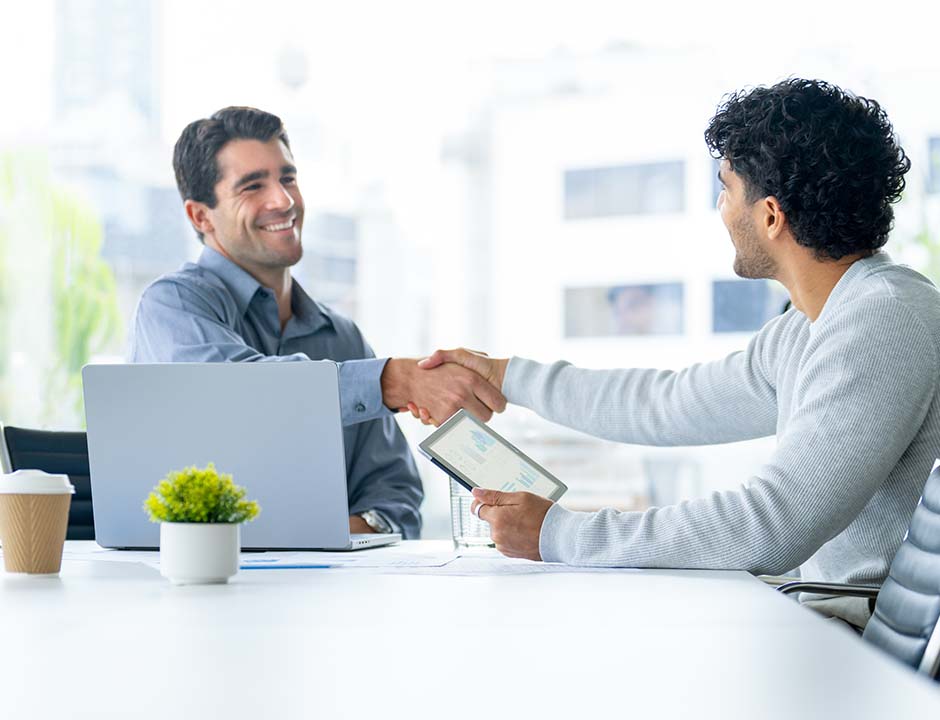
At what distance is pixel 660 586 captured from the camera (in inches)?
52.9

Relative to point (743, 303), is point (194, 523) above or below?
below

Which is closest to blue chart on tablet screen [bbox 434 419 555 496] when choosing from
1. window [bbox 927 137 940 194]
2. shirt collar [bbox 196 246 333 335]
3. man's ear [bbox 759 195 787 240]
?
man's ear [bbox 759 195 787 240]

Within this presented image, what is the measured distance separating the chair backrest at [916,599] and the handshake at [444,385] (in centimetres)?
100

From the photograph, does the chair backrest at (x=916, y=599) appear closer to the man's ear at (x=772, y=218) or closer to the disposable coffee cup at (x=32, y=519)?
the man's ear at (x=772, y=218)

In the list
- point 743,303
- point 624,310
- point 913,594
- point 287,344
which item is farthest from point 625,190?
point 913,594

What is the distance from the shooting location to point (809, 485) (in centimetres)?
152

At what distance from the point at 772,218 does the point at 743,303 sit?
287 cm

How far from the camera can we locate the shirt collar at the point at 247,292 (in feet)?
8.23

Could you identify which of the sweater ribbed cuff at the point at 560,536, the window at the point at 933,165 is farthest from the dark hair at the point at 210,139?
the window at the point at 933,165

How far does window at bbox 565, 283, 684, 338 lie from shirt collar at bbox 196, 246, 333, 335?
2273 millimetres

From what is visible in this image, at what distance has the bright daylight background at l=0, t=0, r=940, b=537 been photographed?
Answer: 473 cm

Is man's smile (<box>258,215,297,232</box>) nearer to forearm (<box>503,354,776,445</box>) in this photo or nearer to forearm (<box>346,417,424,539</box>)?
forearm (<box>346,417,424,539</box>)

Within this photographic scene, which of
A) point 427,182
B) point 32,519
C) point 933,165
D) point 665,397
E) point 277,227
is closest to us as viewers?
point 32,519

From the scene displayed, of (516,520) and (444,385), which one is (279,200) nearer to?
(444,385)
